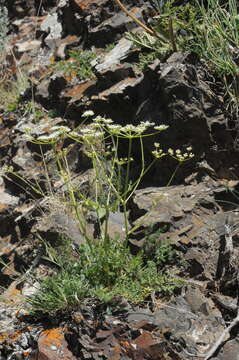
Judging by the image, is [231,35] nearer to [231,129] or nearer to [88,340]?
[231,129]

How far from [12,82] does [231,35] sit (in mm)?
3769

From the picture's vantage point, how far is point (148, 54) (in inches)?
224

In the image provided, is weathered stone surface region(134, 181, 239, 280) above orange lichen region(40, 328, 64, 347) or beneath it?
beneath

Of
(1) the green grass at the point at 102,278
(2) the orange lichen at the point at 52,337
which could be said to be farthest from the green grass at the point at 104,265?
(2) the orange lichen at the point at 52,337

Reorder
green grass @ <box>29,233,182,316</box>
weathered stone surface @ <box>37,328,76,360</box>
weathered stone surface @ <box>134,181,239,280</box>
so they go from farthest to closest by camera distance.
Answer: weathered stone surface @ <box>134,181,239,280</box> < green grass @ <box>29,233,182,316</box> < weathered stone surface @ <box>37,328,76,360</box>

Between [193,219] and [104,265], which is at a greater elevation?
[104,265]

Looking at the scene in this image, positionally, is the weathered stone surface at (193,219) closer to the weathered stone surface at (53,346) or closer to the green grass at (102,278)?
the green grass at (102,278)

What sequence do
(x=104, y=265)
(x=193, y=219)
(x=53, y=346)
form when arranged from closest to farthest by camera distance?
(x=53, y=346) → (x=104, y=265) → (x=193, y=219)

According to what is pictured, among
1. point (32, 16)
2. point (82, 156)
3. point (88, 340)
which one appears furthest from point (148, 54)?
point (32, 16)

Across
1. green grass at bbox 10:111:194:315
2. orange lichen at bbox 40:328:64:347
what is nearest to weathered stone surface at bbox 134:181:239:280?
green grass at bbox 10:111:194:315

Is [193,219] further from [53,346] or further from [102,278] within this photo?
[53,346]

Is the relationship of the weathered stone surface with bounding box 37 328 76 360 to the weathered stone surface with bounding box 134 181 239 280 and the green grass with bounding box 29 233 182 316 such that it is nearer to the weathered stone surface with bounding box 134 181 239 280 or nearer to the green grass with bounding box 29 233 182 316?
the green grass with bounding box 29 233 182 316

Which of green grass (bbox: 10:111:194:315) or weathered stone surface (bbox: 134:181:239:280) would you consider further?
weathered stone surface (bbox: 134:181:239:280)

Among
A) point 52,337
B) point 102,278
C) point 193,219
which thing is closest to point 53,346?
point 52,337
